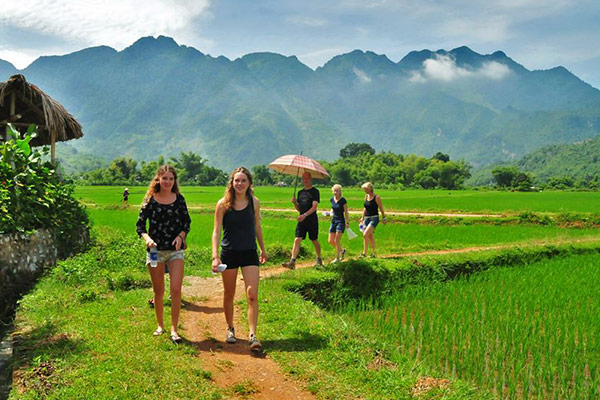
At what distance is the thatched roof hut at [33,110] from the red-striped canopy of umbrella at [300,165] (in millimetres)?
5844

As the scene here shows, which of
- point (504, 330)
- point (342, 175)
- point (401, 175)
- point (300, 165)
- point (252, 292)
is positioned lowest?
point (504, 330)

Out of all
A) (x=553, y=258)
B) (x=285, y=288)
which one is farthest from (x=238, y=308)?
(x=553, y=258)

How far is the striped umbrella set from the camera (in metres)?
7.96

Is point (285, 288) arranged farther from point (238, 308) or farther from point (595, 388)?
point (595, 388)

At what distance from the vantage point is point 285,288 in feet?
24.2

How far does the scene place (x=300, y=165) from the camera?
25.8 feet

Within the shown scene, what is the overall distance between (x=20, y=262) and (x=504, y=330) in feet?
24.1

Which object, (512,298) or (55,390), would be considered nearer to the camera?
(55,390)

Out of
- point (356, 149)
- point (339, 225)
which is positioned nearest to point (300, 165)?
point (339, 225)

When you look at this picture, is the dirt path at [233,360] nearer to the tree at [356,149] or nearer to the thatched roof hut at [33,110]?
the thatched roof hut at [33,110]

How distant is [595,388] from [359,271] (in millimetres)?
4380

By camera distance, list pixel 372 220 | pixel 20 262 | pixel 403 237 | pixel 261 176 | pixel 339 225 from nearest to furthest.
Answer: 1. pixel 20 262
2. pixel 339 225
3. pixel 372 220
4. pixel 403 237
5. pixel 261 176

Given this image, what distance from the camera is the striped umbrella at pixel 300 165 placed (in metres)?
7.96

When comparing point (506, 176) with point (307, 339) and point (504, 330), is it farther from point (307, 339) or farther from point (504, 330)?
point (307, 339)
